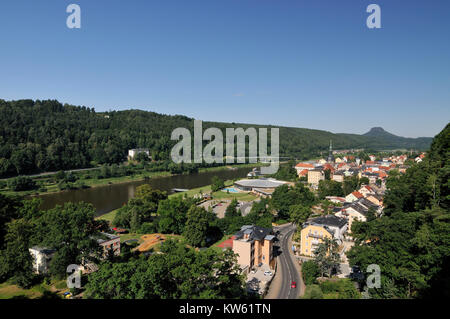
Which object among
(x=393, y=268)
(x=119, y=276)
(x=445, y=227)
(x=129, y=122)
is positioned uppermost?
(x=129, y=122)

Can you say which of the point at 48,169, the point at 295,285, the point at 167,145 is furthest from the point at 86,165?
the point at 295,285

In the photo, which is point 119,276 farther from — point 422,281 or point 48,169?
point 48,169

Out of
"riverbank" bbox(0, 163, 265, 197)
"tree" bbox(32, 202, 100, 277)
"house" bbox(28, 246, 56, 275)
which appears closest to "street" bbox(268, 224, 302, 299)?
"tree" bbox(32, 202, 100, 277)

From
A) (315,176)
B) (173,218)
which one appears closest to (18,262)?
(173,218)

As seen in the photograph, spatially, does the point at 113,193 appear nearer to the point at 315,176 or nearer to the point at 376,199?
the point at 315,176

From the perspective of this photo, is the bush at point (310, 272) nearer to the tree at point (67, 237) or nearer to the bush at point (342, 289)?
the bush at point (342, 289)
